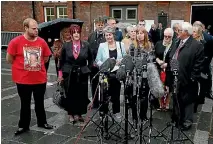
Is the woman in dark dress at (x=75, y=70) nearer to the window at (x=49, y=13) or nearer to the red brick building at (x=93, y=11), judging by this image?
the red brick building at (x=93, y=11)

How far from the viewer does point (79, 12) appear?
16.0 metres

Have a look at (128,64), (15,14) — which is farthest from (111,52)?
(15,14)

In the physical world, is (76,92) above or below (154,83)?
below

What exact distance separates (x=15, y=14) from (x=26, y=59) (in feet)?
47.6

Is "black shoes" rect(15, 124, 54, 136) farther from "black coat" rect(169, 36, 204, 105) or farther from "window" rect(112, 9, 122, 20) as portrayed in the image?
"window" rect(112, 9, 122, 20)

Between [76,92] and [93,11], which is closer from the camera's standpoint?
[76,92]

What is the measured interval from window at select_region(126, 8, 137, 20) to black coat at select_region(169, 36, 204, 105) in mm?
11107

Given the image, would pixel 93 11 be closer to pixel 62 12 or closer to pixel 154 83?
pixel 62 12

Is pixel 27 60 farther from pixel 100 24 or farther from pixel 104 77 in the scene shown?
pixel 100 24

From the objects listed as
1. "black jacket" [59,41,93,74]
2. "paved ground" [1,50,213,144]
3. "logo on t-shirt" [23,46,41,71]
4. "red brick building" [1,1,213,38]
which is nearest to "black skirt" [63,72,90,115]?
"black jacket" [59,41,93,74]

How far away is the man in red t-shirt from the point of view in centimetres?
436

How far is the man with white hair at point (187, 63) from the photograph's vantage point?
452 centimetres

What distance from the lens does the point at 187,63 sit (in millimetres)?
4562

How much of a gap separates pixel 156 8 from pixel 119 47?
1057 cm
